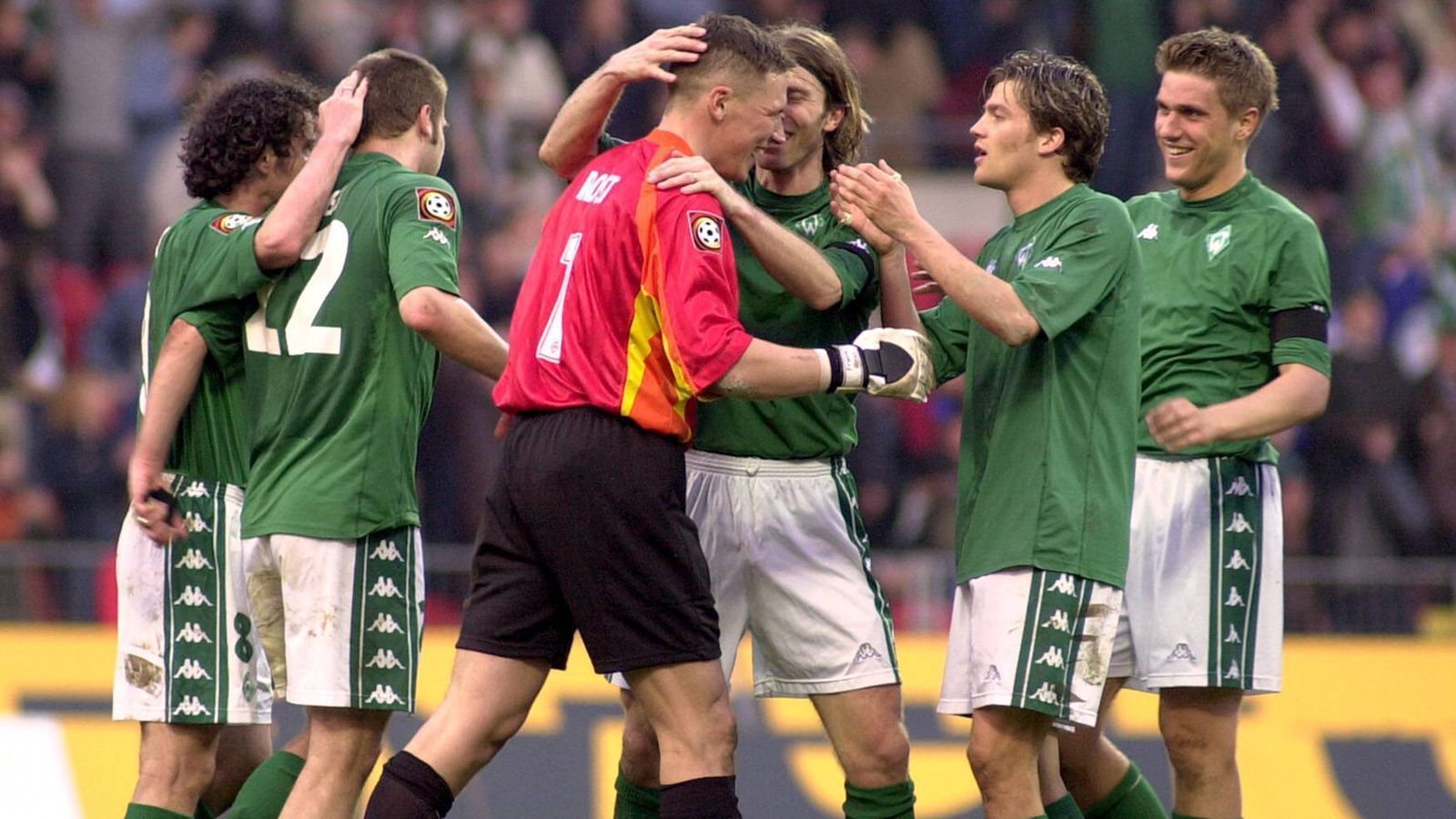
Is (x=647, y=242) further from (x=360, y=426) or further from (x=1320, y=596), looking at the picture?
(x=1320, y=596)

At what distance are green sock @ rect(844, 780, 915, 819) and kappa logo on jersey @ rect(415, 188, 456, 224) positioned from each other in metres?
2.00

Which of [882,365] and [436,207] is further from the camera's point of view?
[436,207]

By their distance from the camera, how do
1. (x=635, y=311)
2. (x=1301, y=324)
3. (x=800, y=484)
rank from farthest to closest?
(x=1301, y=324) → (x=800, y=484) → (x=635, y=311)

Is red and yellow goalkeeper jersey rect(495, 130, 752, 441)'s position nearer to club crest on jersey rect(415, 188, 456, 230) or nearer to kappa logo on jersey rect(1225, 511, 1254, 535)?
club crest on jersey rect(415, 188, 456, 230)

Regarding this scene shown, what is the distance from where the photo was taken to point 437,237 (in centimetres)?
541

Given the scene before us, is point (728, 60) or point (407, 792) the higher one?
point (728, 60)

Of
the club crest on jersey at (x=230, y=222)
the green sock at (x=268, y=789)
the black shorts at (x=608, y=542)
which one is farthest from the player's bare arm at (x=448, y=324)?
the green sock at (x=268, y=789)

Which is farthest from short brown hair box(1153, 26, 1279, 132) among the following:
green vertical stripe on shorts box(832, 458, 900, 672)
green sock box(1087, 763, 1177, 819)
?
green sock box(1087, 763, 1177, 819)

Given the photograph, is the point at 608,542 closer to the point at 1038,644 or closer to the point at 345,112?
the point at 1038,644

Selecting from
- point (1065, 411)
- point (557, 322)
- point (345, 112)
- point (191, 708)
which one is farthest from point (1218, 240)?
point (191, 708)

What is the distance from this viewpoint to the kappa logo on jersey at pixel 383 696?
539cm

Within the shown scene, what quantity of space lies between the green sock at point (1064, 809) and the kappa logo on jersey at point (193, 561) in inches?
105

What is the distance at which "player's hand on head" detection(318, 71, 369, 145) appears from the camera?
221 inches

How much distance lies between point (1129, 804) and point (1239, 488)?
108 centimetres
